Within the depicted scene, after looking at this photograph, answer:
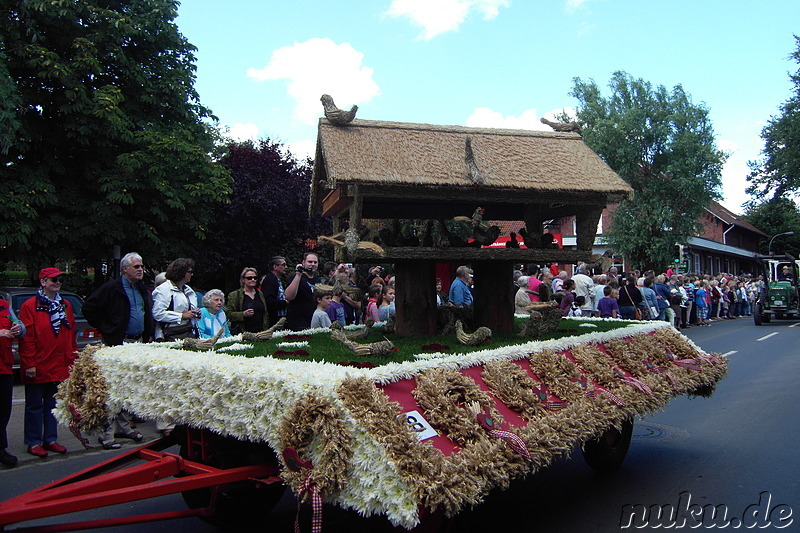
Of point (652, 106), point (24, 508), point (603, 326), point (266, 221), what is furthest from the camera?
point (652, 106)

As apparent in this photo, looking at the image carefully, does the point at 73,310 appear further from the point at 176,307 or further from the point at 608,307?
the point at 608,307

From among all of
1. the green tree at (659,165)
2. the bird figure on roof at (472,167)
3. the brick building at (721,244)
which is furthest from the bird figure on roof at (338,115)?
the brick building at (721,244)

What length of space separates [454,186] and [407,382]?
6.63ft

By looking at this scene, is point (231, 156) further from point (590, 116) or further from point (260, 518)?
point (590, 116)

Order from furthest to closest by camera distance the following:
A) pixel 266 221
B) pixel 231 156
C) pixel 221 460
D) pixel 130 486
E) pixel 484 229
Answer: pixel 231 156, pixel 266 221, pixel 484 229, pixel 221 460, pixel 130 486

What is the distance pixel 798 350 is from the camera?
1541 centimetres

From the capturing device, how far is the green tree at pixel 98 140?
16016 millimetres

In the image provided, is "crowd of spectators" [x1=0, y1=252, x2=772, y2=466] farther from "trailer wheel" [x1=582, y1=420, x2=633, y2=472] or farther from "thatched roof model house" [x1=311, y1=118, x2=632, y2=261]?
"trailer wheel" [x1=582, y1=420, x2=633, y2=472]

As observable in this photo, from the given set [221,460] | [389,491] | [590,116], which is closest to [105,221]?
[221,460]

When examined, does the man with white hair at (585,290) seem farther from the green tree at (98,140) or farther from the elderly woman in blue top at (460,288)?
Answer: the green tree at (98,140)

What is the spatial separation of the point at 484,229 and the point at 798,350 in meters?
13.4

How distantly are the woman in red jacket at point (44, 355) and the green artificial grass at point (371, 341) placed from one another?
227cm

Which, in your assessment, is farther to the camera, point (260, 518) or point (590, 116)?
point (590, 116)

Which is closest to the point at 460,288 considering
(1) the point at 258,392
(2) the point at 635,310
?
(1) the point at 258,392
